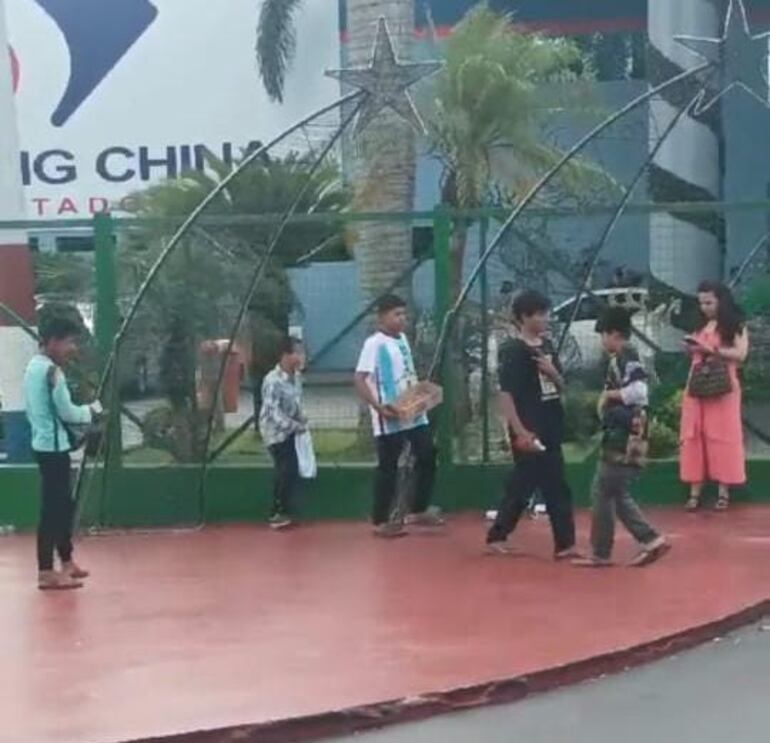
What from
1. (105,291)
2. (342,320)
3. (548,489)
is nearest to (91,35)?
(105,291)

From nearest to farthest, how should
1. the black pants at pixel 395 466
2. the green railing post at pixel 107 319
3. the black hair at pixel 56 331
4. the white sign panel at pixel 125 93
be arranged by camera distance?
the black hair at pixel 56 331 < the black pants at pixel 395 466 < the green railing post at pixel 107 319 < the white sign panel at pixel 125 93

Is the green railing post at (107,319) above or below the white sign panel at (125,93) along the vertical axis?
below

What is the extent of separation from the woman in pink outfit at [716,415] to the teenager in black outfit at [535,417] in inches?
76.6

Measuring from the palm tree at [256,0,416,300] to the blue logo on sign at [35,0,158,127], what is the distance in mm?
17347

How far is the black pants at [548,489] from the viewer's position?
Result: 1141cm

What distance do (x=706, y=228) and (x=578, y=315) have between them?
4.77 ft

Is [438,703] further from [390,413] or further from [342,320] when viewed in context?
[342,320]

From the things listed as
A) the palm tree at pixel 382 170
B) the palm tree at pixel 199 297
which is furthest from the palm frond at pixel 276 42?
the palm tree at pixel 199 297

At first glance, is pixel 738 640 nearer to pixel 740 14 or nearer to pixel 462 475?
pixel 462 475

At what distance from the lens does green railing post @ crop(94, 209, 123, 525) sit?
13.5m

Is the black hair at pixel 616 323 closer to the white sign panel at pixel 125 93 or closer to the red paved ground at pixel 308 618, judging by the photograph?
the red paved ground at pixel 308 618

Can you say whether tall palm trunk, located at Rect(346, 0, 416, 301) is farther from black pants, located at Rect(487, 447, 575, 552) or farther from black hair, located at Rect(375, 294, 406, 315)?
black pants, located at Rect(487, 447, 575, 552)

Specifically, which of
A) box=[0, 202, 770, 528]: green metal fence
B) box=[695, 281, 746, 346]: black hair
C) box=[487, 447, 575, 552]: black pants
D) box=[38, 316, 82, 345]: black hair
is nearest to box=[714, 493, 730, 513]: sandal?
Answer: box=[0, 202, 770, 528]: green metal fence

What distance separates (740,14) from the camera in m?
17.0
